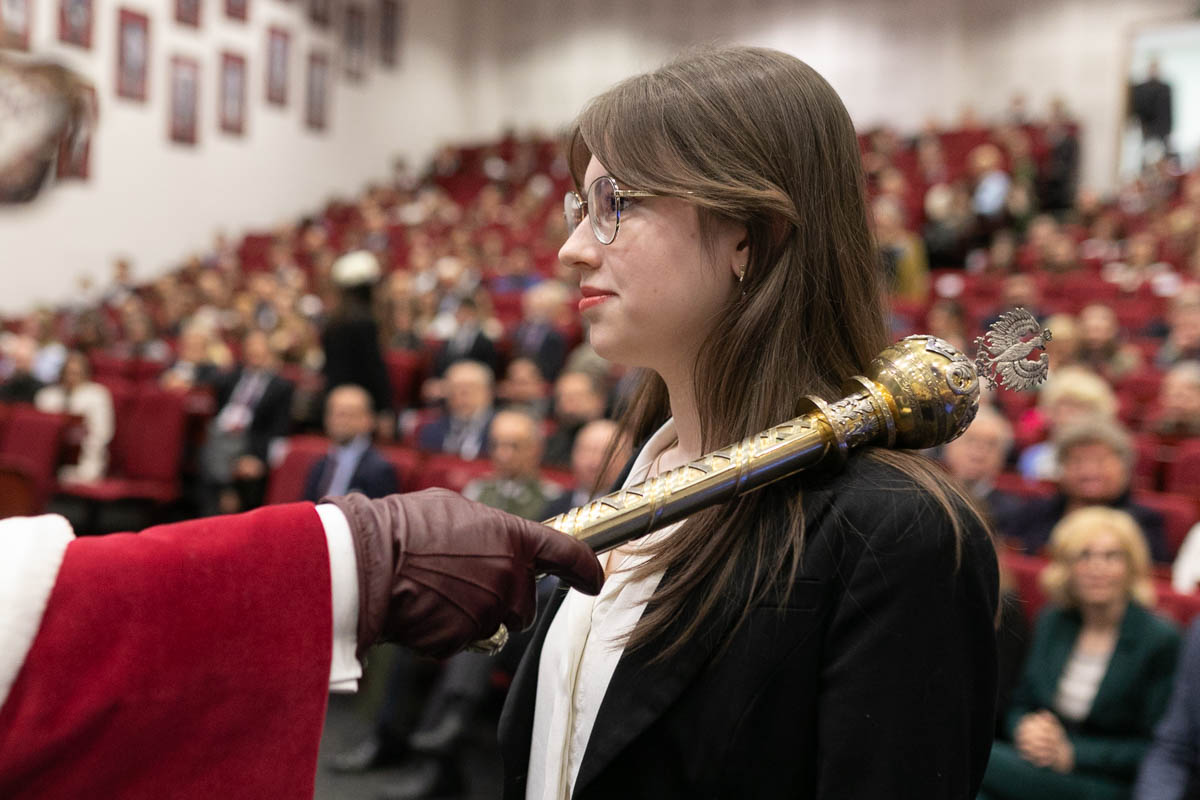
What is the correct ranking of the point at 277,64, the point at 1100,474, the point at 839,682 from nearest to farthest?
the point at 839,682, the point at 1100,474, the point at 277,64

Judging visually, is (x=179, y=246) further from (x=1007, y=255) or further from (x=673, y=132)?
A: (x=673, y=132)

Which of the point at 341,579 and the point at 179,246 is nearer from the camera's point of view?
the point at 341,579

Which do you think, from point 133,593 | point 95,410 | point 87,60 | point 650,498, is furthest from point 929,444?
point 87,60

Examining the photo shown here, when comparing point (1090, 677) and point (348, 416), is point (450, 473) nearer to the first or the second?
point (348, 416)

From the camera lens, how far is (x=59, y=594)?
0.69 metres

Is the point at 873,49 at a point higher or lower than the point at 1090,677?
higher

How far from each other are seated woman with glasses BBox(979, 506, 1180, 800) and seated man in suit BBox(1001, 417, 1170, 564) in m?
0.55

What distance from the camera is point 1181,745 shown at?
2279mm

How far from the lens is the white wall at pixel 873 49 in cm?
1365

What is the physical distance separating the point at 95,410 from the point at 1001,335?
6.73 metres

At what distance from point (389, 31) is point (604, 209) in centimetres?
1650

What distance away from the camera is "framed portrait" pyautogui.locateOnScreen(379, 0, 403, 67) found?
16125 mm

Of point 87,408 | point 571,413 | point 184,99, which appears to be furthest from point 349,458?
point 184,99

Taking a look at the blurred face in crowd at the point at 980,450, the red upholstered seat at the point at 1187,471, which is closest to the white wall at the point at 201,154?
the blurred face in crowd at the point at 980,450
